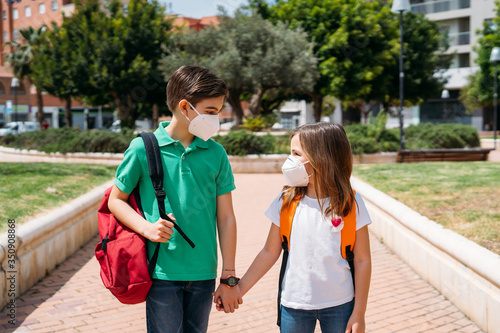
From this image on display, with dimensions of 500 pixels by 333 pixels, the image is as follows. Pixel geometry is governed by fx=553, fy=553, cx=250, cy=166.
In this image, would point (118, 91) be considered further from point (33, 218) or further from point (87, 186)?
point (33, 218)

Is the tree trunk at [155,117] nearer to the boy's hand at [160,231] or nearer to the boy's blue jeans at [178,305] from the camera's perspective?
the boy's blue jeans at [178,305]

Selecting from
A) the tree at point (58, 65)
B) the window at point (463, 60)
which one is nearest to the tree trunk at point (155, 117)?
the tree at point (58, 65)

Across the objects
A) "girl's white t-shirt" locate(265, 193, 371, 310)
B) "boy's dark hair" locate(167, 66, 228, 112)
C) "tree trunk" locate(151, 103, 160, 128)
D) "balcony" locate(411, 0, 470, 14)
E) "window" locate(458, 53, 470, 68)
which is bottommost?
"girl's white t-shirt" locate(265, 193, 371, 310)

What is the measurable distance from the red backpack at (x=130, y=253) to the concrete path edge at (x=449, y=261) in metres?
2.55

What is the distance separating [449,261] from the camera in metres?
4.79

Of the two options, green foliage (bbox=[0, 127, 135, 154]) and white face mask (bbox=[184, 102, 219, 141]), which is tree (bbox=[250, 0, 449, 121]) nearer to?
green foliage (bbox=[0, 127, 135, 154])

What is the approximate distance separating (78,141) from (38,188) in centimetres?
1286

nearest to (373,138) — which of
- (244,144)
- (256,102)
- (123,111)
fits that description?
(244,144)

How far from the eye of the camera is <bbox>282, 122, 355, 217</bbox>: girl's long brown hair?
2400mm

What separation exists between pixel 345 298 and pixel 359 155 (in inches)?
628

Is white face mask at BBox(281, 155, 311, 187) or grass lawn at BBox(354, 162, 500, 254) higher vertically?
white face mask at BBox(281, 155, 311, 187)

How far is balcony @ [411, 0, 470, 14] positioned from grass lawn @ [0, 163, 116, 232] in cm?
4427

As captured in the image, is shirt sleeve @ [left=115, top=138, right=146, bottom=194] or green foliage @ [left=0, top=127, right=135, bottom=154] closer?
shirt sleeve @ [left=115, top=138, right=146, bottom=194]

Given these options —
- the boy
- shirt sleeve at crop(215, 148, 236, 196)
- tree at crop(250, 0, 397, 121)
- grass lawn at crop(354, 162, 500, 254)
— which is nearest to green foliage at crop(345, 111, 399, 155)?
grass lawn at crop(354, 162, 500, 254)
